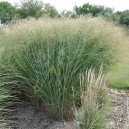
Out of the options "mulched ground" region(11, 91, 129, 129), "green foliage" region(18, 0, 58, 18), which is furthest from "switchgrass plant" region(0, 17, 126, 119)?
"green foliage" region(18, 0, 58, 18)

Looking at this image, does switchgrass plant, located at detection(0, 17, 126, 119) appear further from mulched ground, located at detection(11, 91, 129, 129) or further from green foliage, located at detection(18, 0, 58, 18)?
green foliage, located at detection(18, 0, 58, 18)

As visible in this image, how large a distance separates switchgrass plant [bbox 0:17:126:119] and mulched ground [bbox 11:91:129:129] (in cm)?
14

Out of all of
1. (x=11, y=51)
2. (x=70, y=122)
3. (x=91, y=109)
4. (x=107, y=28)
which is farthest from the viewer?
(x=107, y=28)

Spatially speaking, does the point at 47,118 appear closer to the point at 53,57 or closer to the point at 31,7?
the point at 53,57

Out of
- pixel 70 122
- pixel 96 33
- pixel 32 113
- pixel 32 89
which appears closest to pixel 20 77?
pixel 32 89

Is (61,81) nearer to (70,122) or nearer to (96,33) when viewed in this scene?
(70,122)

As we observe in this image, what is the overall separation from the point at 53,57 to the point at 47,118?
0.94 m

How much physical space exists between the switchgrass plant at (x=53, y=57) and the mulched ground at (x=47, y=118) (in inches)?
5.6

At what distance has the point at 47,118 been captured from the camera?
18.1ft

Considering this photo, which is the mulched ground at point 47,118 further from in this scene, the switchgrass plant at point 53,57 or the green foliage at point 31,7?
the green foliage at point 31,7

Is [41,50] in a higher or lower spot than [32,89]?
higher

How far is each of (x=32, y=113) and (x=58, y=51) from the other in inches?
41.9

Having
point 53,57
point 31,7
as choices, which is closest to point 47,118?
point 53,57

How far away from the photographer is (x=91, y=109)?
4.46 m
